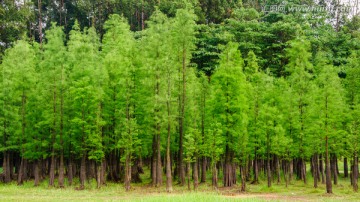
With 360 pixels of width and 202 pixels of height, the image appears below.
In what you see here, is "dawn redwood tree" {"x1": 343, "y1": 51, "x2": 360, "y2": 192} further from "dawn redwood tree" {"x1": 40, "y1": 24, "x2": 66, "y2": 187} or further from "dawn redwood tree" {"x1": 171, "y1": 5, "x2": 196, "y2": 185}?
"dawn redwood tree" {"x1": 40, "y1": 24, "x2": 66, "y2": 187}

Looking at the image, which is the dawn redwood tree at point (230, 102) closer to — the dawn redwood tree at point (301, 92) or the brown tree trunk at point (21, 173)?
the dawn redwood tree at point (301, 92)

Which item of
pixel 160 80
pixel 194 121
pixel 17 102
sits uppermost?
pixel 160 80

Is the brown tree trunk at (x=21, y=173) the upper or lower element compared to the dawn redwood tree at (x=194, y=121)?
lower

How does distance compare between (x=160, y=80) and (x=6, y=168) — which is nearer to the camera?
(x=160, y=80)

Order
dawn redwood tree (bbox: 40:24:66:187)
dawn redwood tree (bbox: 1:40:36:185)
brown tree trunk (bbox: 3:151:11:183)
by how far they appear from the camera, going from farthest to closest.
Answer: brown tree trunk (bbox: 3:151:11:183) → dawn redwood tree (bbox: 1:40:36:185) → dawn redwood tree (bbox: 40:24:66:187)

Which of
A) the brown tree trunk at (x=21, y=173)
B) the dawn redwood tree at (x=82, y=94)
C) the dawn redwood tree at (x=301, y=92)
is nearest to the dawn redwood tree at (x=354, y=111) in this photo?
the dawn redwood tree at (x=301, y=92)

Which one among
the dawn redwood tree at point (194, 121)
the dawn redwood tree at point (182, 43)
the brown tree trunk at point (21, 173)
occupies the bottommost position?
the brown tree trunk at point (21, 173)

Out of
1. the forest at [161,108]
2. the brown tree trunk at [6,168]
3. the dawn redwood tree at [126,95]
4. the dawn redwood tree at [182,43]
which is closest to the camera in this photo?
the dawn redwood tree at [126,95]

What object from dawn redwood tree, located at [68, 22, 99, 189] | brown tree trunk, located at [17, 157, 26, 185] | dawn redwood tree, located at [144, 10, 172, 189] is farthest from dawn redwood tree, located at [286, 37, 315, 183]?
brown tree trunk, located at [17, 157, 26, 185]

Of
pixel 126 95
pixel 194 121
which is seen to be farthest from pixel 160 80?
pixel 194 121

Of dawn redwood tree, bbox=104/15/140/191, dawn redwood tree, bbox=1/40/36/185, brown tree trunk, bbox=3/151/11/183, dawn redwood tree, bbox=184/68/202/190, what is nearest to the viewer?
dawn redwood tree, bbox=104/15/140/191

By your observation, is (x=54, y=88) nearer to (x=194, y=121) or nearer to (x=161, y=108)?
(x=161, y=108)

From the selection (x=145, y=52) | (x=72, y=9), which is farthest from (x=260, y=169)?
(x=72, y=9)

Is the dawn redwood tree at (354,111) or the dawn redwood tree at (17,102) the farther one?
the dawn redwood tree at (17,102)
